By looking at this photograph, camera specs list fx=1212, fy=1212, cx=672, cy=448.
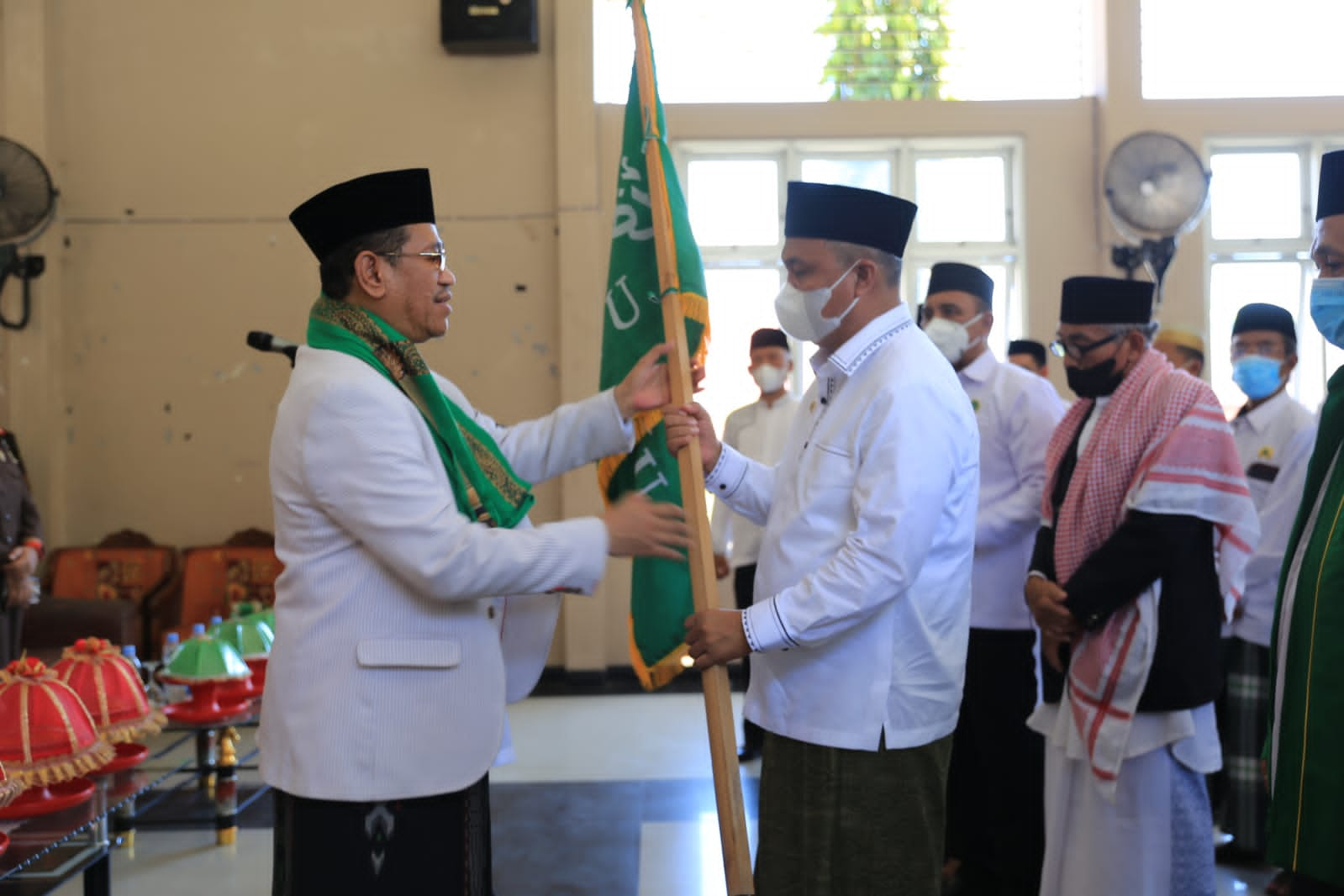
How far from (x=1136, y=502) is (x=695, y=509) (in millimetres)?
1006

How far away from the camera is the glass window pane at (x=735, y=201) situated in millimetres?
7297

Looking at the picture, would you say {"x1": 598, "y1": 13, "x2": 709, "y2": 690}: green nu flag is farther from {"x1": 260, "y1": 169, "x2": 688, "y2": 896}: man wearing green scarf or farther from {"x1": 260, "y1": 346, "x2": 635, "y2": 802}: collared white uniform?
{"x1": 260, "y1": 346, "x2": 635, "y2": 802}: collared white uniform

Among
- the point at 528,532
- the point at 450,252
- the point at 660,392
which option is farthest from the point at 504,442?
the point at 450,252

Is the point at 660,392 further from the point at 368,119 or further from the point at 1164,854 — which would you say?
the point at 368,119

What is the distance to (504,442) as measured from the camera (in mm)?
2488

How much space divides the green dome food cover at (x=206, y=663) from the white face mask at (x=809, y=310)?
102 inches

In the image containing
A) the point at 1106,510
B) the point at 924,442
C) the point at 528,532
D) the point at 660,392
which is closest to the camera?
the point at 528,532

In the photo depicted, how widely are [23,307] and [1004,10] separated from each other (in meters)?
5.97

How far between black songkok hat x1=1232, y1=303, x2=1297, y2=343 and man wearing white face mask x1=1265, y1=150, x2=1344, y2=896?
2532mm

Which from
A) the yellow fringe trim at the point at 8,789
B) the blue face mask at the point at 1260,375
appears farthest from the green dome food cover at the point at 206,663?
the blue face mask at the point at 1260,375

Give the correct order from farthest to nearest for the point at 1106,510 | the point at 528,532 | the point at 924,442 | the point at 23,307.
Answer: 1. the point at 23,307
2. the point at 1106,510
3. the point at 924,442
4. the point at 528,532

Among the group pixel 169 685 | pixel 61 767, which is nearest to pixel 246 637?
pixel 169 685

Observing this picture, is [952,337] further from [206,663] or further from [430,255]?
[206,663]

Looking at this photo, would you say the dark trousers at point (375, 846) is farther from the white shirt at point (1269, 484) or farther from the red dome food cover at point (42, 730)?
the white shirt at point (1269, 484)
